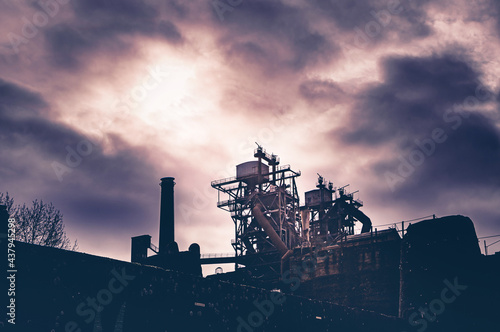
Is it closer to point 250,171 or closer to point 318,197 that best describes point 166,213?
point 250,171

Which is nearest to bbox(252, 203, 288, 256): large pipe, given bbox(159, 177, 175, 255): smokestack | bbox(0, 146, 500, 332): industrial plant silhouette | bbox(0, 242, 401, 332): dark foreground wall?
bbox(0, 146, 500, 332): industrial plant silhouette

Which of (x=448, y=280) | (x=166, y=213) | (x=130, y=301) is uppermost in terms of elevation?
(x=166, y=213)

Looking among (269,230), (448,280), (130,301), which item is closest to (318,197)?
(269,230)

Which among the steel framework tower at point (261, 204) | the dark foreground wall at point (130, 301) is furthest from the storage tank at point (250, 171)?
the dark foreground wall at point (130, 301)

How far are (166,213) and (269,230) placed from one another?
8.86 m

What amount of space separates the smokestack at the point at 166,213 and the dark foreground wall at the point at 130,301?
17.5 m

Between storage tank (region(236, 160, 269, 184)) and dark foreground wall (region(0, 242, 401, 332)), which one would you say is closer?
dark foreground wall (region(0, 242, 401, 332))

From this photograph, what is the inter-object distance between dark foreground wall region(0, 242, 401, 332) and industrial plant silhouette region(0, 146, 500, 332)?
0.03 meters

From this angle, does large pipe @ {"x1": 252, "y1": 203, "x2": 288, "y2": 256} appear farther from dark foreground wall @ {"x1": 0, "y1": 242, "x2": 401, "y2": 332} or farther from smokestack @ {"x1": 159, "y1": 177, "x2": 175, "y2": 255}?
dark foreground wall @ {"x1": 0, "y1": 242, "x2": 401, "y2": 332}

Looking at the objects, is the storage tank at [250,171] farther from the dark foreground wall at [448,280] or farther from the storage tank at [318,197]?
the dark foreground wall at [448,280]

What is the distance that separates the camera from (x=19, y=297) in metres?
11.3

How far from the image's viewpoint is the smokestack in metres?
34.5

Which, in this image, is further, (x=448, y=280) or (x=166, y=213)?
(x=166, y=213)

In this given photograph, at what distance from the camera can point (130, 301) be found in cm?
1341
